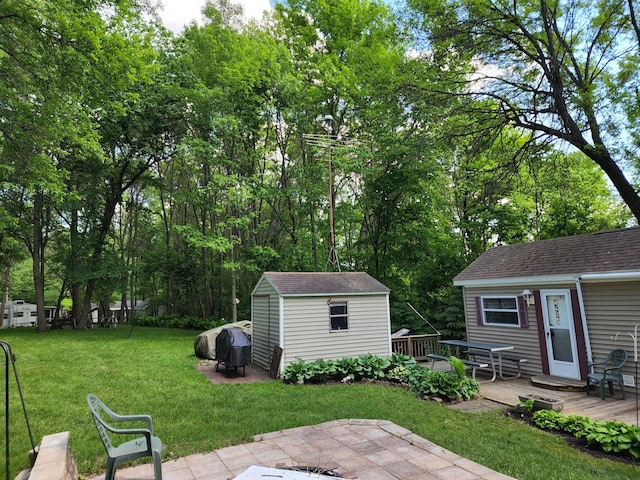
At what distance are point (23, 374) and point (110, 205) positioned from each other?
11750 mm

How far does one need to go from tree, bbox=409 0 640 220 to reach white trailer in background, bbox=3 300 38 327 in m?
31.6

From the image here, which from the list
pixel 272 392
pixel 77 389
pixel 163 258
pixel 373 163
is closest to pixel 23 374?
pixel 77 389

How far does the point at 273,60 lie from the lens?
1612 centimetres

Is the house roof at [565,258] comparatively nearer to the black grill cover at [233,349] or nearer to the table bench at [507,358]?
the table bench at [507,358]

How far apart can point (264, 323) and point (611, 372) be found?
7.62 meters

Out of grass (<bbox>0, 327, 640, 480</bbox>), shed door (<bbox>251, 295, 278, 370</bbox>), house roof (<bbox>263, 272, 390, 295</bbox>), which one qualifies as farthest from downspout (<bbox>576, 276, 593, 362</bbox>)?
shed door (<bbox>251, 295, 278, 370</bbox>)

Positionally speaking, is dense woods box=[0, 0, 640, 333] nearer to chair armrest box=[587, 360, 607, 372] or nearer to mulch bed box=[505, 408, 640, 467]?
chair armrest box=[587, 360, 607, 372]

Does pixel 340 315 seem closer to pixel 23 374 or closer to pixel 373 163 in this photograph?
pixel 23 374

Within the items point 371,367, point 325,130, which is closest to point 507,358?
point 371,367

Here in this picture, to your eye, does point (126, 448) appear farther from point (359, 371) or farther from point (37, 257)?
point (37, 257)

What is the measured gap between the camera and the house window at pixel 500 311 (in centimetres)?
875

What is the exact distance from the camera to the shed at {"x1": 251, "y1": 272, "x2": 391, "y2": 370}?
886 centimetres

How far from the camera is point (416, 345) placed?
10.8 metres

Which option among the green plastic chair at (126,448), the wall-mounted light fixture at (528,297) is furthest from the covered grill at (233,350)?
the wall-mounted light fixture at (528,297)
